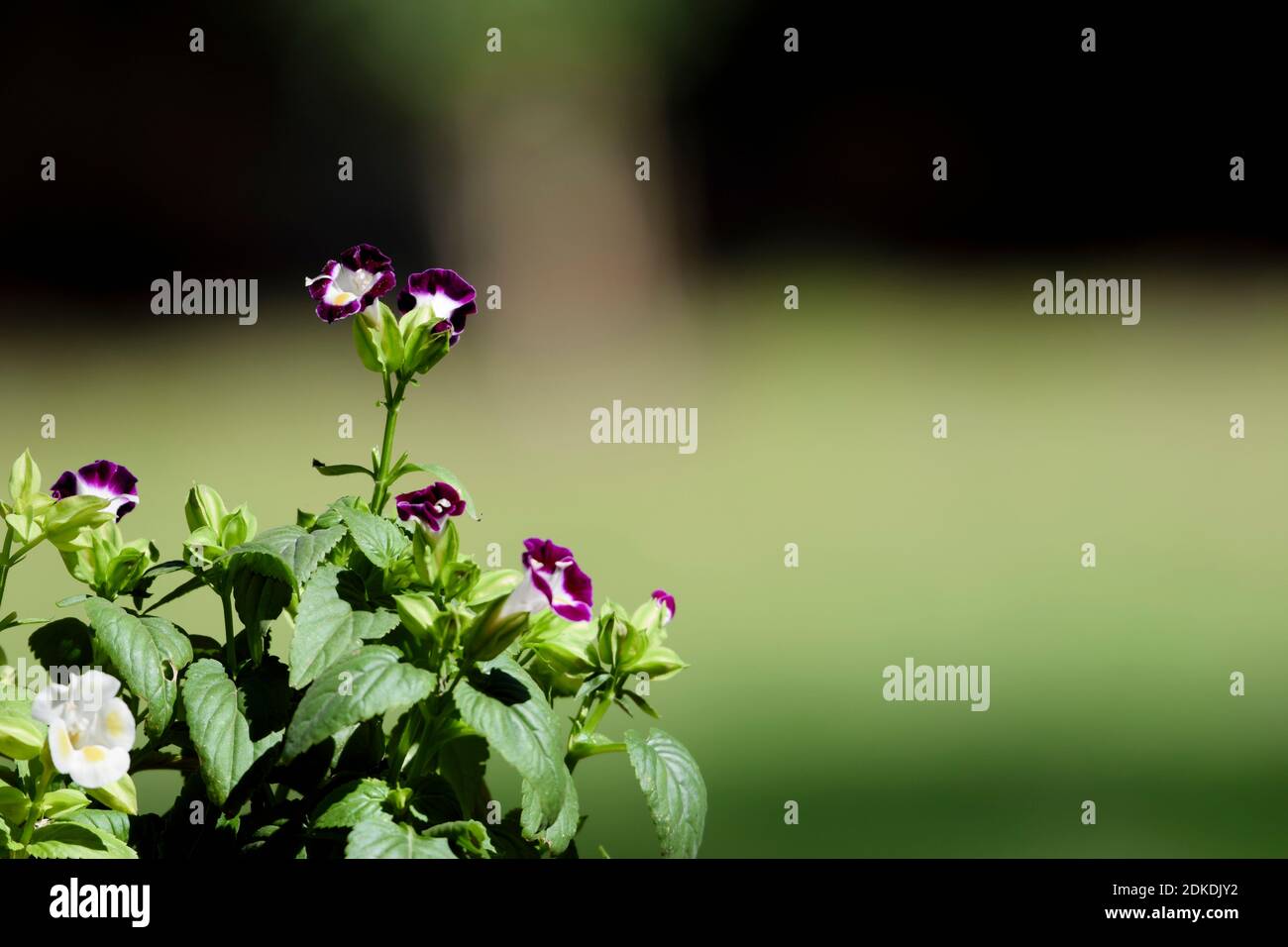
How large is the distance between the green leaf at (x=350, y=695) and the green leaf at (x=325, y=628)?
22 mm

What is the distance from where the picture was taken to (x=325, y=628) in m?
0.69

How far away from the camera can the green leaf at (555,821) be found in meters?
0.69

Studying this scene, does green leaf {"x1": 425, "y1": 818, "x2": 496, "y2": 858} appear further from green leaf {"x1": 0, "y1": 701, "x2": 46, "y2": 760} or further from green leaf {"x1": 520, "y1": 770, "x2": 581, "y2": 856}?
green leaf {"x1": 0, "y1": 701, "x2": 46, "y2": 760}

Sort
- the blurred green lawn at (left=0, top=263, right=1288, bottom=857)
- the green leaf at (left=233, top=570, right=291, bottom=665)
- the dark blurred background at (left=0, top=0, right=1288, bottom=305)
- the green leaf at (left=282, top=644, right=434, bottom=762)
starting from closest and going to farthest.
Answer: the green leaf at (left=282, top=644, right=434, bottom=762) → the green leaf at (left=233, top=570, right=291, bottom=665) → the blurred green lawn at (left=0, top=263, right=1288, bottom=857) → the dark blurred background at (left=0, top=0, right=1288, bottom=305)

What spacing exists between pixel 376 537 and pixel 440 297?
0.60ft

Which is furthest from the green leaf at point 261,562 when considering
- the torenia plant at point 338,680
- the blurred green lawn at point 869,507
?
the blurred green lawn at point 869,507

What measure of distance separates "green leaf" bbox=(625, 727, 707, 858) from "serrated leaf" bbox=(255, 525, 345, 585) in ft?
0.66

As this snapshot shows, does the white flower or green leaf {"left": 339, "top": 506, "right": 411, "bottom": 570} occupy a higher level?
green leaf {"left": 339, "top": 506, "right": 411, "bottom": 570}

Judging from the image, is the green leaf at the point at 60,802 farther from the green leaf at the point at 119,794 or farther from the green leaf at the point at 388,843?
the green leaf at the point at 388,843

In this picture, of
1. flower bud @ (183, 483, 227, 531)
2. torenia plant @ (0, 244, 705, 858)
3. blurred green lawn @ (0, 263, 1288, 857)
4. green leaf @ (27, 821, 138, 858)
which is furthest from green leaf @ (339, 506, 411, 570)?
blurred green lawn @ (0, 263, 1288, 857)

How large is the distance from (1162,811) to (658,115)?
365 centimetres

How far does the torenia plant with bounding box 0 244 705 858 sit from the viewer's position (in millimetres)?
658

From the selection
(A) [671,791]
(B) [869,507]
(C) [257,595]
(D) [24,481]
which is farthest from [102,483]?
(B) [869,507]

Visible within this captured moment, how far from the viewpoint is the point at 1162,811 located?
1.80 metres
